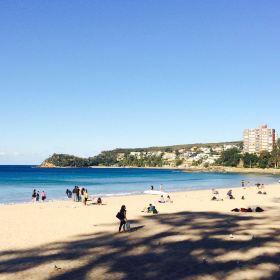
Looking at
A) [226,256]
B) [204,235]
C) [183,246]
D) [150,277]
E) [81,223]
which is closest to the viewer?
[150,277]

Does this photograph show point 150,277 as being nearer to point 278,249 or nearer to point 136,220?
point 278,249

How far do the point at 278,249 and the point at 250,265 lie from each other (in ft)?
8.41

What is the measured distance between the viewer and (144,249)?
53.2 ft

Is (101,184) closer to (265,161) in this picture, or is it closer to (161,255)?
(161,255)

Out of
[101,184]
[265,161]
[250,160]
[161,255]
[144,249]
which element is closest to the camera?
[161,255]

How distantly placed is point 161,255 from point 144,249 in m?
1.19

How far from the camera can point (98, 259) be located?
14.9 meters

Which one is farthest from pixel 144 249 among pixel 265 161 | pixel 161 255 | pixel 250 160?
pixel 250 160

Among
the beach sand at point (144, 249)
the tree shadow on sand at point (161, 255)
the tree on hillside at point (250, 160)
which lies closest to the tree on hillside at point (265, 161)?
the tree on hillside at point (250, 160)

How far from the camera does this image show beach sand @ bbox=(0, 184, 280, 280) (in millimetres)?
13164

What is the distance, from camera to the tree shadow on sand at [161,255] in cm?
1303

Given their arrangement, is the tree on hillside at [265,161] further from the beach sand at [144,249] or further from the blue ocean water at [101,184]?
the beach sand at [144,249]

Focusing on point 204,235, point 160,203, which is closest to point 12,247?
point 204,235

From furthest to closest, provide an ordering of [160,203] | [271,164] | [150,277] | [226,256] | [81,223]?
[271,164]
[160,203]
[81,223]
[226,256]
[150,277]
